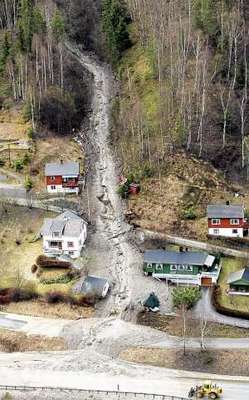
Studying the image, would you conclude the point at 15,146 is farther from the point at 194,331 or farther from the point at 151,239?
the point at 194,331

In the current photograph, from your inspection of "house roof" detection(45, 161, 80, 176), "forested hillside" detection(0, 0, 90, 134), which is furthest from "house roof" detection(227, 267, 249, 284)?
"forested hillside" detection(0, 0, 90, 134)

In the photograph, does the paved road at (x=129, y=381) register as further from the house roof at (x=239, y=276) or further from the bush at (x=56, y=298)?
the house roof at (x=239, y=276)

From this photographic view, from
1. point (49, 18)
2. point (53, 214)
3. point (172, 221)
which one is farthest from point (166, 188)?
point (49, 18)

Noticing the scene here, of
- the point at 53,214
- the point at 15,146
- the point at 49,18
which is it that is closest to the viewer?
the point at 53,214

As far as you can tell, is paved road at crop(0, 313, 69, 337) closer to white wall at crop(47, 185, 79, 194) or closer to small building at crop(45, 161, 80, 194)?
white wall at crop(47, 185, 79, 194)

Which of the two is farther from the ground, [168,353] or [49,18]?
[49,18]

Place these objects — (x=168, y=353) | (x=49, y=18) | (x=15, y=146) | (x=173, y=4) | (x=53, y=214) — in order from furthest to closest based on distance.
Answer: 1. (x=49, y=18)
2. (x=173, y=4)
3. (x=15, y=146)
4. (x=53, y=214)
5. (x=168, y=353)

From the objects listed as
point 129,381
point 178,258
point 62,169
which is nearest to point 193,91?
point 62,169
